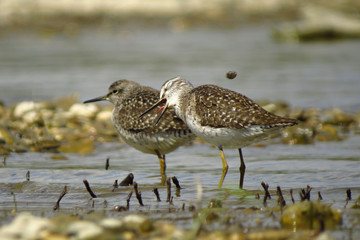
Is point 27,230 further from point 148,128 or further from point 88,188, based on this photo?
point 148,128

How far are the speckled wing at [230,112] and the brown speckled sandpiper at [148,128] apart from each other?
619 mm

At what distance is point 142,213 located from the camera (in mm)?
6371

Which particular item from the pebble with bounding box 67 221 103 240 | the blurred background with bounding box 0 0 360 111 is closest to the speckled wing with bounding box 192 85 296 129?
the pebble with bounding box 67 221 103 240

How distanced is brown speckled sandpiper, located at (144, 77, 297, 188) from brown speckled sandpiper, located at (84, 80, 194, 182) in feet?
0.98

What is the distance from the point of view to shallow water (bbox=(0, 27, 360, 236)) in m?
7.35

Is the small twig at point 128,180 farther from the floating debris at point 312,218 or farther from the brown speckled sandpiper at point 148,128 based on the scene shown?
the floating debris at point 312,218

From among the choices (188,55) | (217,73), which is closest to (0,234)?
(217,73)

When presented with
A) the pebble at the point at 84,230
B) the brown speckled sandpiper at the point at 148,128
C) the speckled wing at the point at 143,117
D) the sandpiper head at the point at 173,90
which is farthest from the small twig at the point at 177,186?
the pebble at the point at 84,230

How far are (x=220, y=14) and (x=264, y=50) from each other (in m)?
8.87

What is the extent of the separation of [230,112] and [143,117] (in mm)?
1519

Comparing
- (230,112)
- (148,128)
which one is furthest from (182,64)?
(230,112)

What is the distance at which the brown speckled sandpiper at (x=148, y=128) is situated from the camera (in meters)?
8.34

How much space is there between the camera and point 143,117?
28.1 ft

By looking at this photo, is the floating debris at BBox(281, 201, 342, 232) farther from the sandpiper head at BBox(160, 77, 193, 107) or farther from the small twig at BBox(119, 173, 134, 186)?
the sandpiper head at BBox(160, 77, 193, 107)
